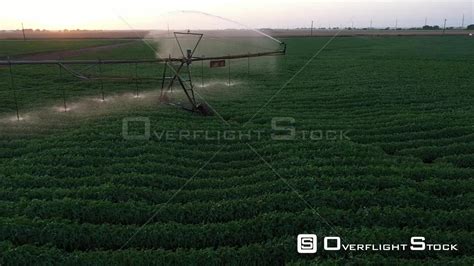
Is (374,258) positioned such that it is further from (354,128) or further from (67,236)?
(354,128)

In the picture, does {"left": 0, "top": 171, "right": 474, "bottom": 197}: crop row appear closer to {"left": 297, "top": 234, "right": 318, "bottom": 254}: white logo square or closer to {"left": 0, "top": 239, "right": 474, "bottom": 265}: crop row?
{"left": 297, "top": 234, "right": 318, "bottom": 254}: white logo square

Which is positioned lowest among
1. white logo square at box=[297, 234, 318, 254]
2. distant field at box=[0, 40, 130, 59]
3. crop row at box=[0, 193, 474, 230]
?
white logo square at box=[297, 234, 318, 254]

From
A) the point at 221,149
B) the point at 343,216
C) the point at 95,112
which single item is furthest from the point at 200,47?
the point at 343,216

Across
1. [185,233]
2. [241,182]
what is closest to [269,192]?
[241,182]

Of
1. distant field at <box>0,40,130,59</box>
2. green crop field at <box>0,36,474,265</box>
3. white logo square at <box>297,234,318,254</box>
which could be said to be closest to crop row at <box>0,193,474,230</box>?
green crop field at <box>0,36,474,265</box>

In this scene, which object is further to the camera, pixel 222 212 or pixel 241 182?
pixel 241 182

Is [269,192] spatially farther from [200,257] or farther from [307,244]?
[200,257]

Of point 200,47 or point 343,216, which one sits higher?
point 200,47

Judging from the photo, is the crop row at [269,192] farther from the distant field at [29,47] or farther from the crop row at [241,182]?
the distant field at [29,47]
